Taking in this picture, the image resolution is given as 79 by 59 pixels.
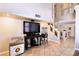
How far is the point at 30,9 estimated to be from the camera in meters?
2.00

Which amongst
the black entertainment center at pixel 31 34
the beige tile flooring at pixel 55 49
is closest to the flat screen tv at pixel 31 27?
the black entertainment center at pixel 31 34

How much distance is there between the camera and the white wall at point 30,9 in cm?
192

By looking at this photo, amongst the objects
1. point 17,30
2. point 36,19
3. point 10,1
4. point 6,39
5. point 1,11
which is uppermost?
point 10,1

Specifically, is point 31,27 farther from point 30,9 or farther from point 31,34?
point 30,9

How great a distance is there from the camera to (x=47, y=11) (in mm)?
2037

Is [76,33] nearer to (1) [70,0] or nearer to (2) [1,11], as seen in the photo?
(1) [70,0]

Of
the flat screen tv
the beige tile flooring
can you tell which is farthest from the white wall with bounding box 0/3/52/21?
the beige tile flooring

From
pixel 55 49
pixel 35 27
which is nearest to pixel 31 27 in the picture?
pixel 35 27

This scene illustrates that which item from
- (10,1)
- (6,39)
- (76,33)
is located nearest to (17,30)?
(6,39)

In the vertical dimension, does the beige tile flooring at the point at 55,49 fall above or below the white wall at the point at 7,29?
below

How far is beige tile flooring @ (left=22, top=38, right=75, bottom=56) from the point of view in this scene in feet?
6.58

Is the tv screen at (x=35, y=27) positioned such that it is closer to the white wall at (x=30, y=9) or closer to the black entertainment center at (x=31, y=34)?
the black entertainment center at (x=31, y=34)

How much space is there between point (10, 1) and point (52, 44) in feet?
3.42

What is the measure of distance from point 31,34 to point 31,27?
128 mm
